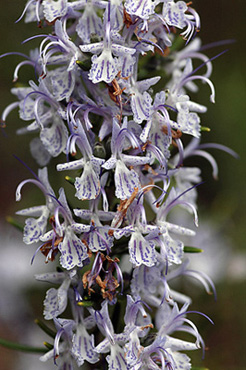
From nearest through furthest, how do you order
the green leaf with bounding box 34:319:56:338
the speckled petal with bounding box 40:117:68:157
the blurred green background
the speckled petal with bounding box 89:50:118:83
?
the speckled petal with bounding box 89:50:118:83 < the speckled petal with bounding box 40:117:68:157 < the green leaf with bounding box 34:319:56:338 < the blurred green background

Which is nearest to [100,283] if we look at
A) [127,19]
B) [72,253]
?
[72,253]

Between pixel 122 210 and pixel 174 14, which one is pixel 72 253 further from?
pixel 174 14

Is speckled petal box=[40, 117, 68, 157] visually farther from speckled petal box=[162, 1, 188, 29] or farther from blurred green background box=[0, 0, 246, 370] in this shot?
blurred green background box=[0, 0, 246, 370]

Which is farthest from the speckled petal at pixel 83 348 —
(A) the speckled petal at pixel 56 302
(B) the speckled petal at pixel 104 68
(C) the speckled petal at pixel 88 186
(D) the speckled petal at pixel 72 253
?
(B) the speckled petal at pixel 104 68

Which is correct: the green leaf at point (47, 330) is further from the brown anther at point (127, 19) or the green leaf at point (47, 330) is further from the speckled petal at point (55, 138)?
the brown anther at point (127, 19)

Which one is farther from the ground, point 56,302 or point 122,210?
point 122,210

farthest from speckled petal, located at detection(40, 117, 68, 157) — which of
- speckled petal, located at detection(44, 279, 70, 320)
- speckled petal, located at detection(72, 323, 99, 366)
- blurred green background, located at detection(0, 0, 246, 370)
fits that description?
blurred green background, located at detection(0, 0, 246, 370)

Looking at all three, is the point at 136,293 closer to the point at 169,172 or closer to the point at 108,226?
the point at 108,226

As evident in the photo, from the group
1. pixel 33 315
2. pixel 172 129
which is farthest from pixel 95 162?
pixel 33 315

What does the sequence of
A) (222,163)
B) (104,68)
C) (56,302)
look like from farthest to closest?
(222,163) → (56,302) → (104,68)
